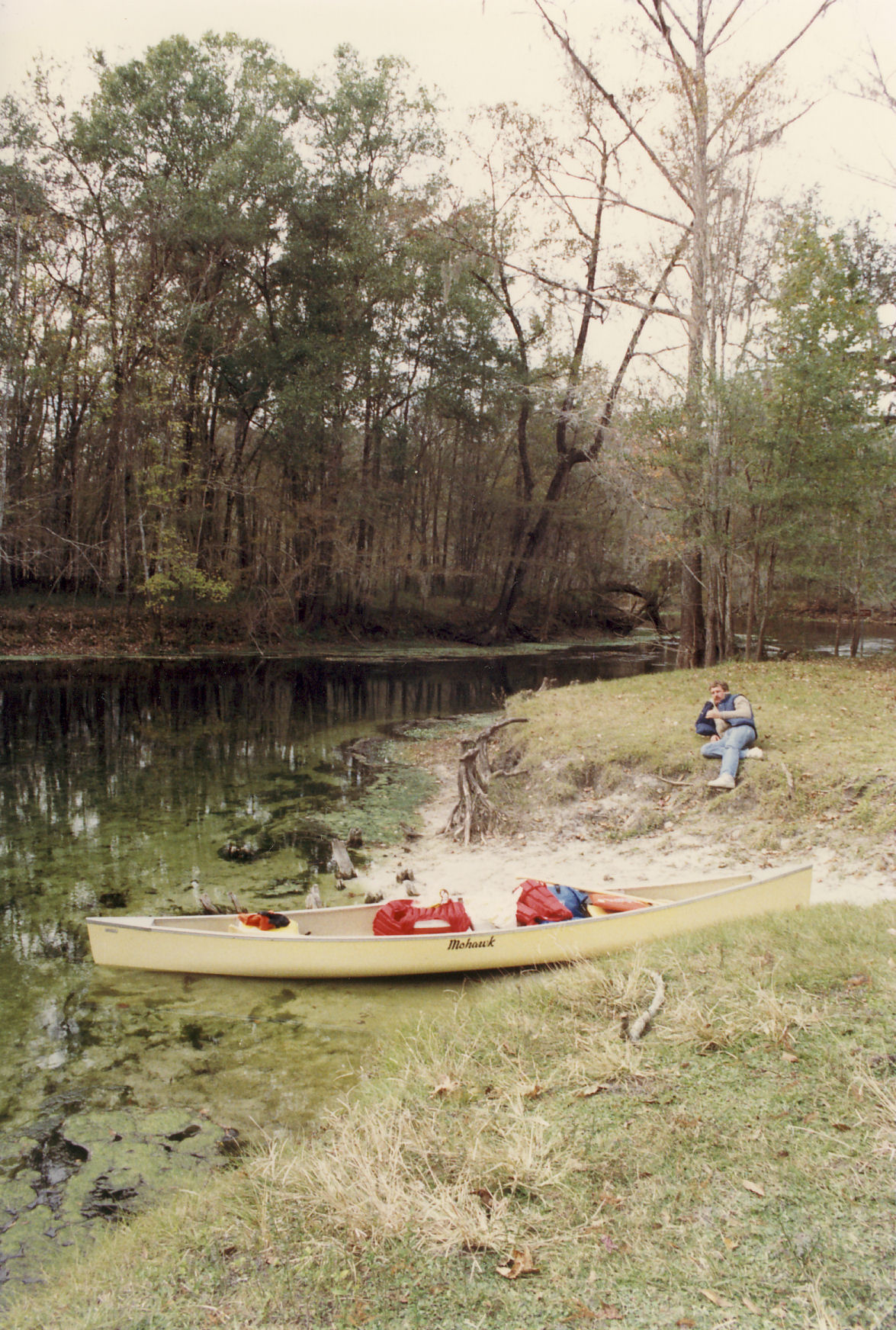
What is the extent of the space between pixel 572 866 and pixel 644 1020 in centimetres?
404

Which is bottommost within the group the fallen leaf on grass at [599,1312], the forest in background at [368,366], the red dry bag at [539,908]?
the red dry bag at [539,908]

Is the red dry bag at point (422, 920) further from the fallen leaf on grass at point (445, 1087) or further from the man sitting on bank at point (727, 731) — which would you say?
the man sitting on bank at point (727, 731)

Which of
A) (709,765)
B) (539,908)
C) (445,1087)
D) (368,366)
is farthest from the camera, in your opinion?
(368,366)

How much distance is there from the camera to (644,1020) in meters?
4.00

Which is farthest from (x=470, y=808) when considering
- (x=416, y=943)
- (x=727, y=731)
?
(x=416, y=943)

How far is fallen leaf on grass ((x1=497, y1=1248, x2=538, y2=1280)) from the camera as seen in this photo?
2.54 m

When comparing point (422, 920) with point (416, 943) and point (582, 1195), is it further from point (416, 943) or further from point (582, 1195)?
point (582, 1195)

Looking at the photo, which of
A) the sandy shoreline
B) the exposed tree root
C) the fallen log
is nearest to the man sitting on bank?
the sandy shoreline

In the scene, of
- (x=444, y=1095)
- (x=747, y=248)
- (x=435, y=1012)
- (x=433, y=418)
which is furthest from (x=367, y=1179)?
(x=433, y=418)

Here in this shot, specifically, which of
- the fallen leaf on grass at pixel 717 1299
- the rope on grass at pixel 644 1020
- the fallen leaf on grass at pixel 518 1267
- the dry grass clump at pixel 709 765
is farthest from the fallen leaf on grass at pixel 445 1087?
the dry grass clump at pixel 709 765

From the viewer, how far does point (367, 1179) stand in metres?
3.04

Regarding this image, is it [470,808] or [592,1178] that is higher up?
[592,1178]

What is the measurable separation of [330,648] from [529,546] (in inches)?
383

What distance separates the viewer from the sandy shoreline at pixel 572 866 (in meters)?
6.57
